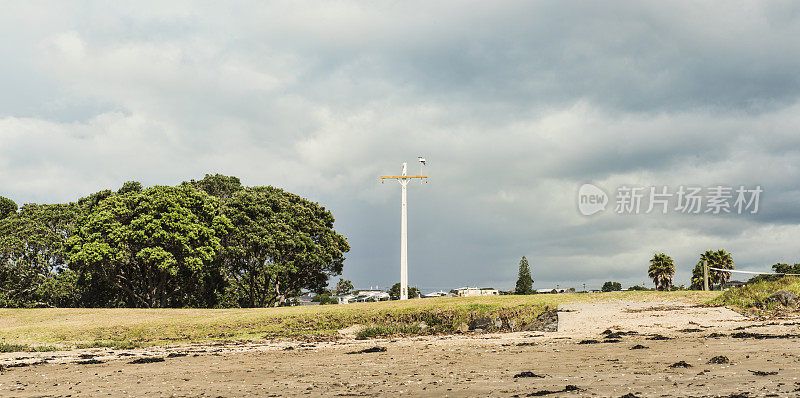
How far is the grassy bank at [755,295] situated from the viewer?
28272 millimetres

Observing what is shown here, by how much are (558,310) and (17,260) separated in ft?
192

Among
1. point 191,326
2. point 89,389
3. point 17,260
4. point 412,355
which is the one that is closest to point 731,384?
point 412,355

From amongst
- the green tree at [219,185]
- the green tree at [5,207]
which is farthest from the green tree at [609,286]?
the green tree at [5,207]

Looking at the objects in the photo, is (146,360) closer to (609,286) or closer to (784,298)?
(784,298)

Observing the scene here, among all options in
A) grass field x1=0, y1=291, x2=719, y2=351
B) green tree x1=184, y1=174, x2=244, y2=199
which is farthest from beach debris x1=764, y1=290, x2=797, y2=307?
green tree x1=184, y1=174, x2=244, y2=199

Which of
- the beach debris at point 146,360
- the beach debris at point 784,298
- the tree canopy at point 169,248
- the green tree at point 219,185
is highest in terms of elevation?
the green tree at point 219,185

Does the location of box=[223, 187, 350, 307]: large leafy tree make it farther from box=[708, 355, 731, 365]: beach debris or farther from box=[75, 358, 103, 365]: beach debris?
box=[708, 355, 731, 365]: beach debris

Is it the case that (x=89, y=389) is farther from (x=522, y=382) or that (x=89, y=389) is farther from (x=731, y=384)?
(x=731, y=384)

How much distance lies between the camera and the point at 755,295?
29953 millimetres

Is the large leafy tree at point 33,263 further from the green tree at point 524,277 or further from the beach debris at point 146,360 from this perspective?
the green tree at point 524,277

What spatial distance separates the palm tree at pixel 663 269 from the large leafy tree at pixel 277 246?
47893 millimetres

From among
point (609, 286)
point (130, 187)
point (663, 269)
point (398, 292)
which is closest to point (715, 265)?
point (663, 269)

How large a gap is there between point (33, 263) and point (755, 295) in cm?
6720

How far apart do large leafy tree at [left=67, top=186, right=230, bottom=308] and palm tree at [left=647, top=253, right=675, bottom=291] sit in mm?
63519
